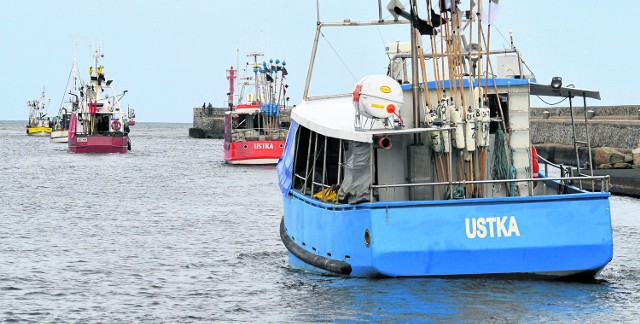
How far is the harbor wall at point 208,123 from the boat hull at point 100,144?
6284 cm

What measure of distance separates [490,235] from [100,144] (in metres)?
63.8

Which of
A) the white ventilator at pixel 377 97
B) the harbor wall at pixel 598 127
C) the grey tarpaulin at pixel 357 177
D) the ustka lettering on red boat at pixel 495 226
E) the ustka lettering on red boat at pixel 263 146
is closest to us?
the ustka lettering on red boat at pixel 495 226

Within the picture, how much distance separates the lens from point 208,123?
14612 cm

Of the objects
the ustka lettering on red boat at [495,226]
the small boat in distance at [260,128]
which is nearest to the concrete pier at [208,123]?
the small boat in distance at [260,128]

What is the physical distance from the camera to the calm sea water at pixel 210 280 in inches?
620

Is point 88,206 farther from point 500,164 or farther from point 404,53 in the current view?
point 500,164

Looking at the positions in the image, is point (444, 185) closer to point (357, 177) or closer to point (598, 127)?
point (357, 177)

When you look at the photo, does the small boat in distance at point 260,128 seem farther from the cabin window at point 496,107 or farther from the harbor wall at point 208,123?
the harbor wall at point 208,123

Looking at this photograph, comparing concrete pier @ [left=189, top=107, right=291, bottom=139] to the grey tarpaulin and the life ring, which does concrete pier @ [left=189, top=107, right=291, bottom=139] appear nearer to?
the life ring

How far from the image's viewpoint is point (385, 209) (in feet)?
52.6

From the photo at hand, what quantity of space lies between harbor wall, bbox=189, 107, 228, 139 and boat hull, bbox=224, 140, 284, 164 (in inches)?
3192

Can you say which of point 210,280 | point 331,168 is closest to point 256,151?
point 210,280

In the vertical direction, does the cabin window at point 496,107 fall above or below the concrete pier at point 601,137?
above

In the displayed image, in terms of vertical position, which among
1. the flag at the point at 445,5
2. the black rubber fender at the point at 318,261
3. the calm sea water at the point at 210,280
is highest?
the flag at the point at 445,5
